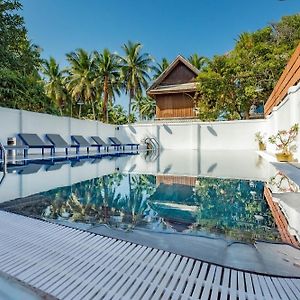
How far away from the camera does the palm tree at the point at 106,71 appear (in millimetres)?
23953

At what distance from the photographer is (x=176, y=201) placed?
426cm

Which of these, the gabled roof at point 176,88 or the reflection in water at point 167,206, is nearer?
the reflection in water at point 167,206

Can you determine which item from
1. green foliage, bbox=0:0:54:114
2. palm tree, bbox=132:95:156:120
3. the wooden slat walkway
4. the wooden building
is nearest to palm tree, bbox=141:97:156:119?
palm tree, bbox=132:95:156:120

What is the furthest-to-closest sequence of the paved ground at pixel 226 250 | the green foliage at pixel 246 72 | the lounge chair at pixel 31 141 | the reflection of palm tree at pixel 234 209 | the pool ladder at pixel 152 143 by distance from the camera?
the pool ladder at pixel 152 143 → the green foliage at pixel 246 72 → the lounge chair at pixel 31 141 → the reflection of palm tree at pixel 234 209 → the paved ground at pixel 226 250

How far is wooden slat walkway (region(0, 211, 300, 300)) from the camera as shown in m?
1.57

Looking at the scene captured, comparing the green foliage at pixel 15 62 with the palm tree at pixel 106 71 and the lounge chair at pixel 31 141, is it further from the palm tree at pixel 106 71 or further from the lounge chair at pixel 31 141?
the palm tree at pixel 106 71

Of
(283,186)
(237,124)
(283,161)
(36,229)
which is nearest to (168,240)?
(36,229)

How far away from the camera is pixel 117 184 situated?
5.85 metres

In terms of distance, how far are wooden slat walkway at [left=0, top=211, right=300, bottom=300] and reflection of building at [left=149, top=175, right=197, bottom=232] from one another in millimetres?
887

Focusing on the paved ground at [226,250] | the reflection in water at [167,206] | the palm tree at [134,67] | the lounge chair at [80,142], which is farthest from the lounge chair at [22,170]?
the palm tree at [134,67]

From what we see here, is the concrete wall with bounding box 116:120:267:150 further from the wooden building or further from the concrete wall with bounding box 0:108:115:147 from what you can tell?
the wooden building

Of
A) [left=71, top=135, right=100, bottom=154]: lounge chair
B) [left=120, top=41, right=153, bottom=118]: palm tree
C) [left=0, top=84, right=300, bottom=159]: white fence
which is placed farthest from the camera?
[left=120, top=41, right=153, bottom=118]: palm tree

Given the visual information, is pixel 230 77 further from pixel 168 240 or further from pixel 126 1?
pixel 168 240

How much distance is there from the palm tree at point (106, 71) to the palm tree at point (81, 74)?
0.52m
